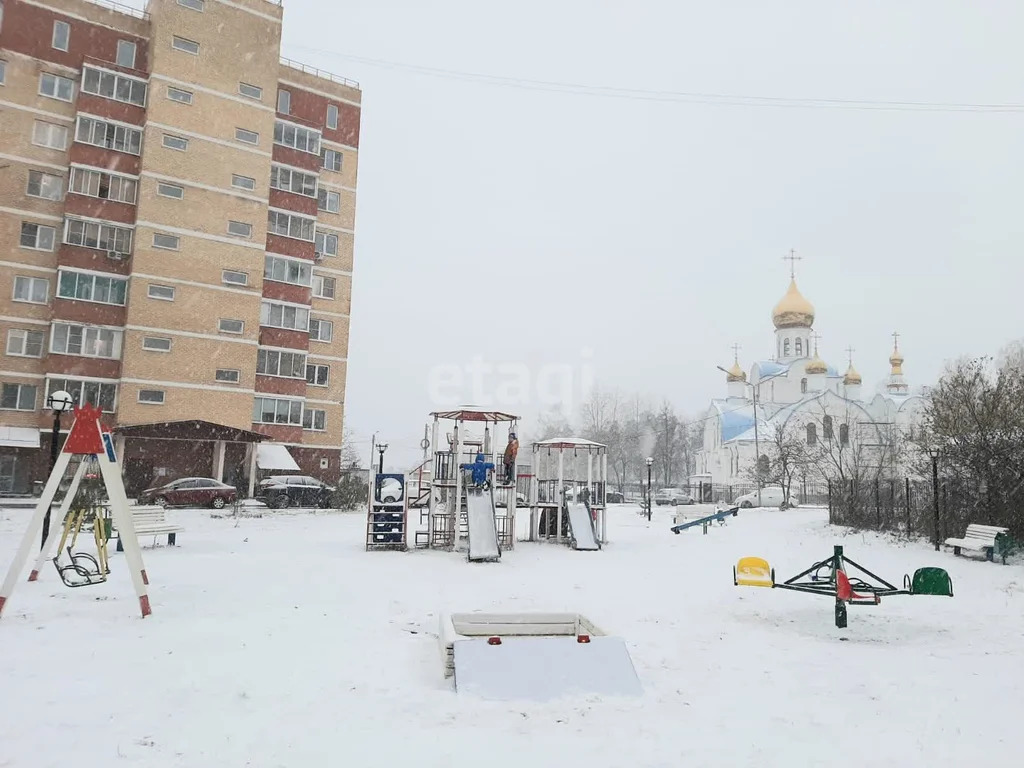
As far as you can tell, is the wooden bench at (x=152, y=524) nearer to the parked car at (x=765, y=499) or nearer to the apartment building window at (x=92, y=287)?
the apartment building window at (x=92, y=287)

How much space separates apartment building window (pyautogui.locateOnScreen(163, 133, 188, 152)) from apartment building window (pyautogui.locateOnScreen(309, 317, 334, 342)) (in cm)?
1076

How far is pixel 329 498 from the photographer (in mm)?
32875

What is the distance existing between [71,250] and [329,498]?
16.3 metres

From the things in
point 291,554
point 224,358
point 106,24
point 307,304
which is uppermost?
point 106,24

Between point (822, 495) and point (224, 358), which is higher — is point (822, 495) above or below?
below

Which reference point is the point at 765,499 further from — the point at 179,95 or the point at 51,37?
the point at 51,37

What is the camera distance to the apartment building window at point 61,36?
35.0 meters

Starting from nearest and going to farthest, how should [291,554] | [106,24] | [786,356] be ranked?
[291,554], [106,24], [786,356]

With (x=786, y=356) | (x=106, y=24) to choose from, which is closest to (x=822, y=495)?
(x=786, y=356)

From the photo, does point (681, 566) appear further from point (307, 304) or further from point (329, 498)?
point (307, 304)

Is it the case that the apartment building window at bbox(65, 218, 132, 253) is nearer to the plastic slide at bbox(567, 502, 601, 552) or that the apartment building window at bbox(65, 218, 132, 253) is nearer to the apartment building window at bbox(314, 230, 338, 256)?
the apartment building window at bbox(314, 230, 338, 256)

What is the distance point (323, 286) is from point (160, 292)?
9.70 m

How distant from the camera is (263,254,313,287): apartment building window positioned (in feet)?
129

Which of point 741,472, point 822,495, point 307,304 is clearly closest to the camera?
point 307,304
